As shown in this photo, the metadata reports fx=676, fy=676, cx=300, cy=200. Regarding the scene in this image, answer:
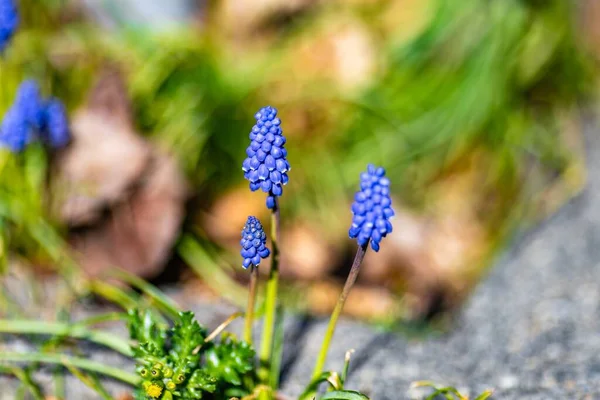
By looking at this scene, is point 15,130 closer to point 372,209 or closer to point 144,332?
point 144,332

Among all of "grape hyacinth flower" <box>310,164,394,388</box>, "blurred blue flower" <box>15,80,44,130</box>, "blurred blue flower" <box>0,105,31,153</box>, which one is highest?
"blurred blue flower" <box>15,80,44,130</box>

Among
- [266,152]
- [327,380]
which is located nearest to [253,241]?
[266,152]

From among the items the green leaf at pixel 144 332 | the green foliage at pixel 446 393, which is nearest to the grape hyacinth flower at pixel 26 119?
the green leaf at pixel 144 332

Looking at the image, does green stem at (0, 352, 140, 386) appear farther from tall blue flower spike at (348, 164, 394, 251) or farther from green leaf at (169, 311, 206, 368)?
tall blue flower spike at (348, 164, 394, 251)

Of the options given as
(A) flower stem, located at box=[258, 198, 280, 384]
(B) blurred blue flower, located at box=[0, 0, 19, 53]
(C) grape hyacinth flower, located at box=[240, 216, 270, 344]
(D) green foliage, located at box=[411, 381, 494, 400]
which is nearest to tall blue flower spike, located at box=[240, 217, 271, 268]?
(C) grape hyacinth flower, located at box=[240, 216, 270, 344]

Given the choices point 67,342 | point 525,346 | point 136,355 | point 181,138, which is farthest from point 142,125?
point 525,346

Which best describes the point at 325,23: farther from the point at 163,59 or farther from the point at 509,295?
the point at 509,295

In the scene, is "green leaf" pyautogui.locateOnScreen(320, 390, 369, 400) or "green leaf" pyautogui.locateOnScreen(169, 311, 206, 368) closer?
"green leaf" pyautogui.locateOnScreen(320, 390, 369, 400)

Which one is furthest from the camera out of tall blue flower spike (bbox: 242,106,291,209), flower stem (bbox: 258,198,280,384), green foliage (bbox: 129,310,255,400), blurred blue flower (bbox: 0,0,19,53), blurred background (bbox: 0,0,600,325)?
Answer: blurred background (bbox: 0,0,600,325)
